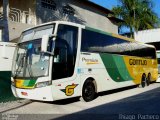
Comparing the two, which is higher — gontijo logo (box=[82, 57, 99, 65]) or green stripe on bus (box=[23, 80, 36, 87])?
gontijo logo (box=[82, 57, 99, 65])

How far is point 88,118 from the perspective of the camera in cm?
864

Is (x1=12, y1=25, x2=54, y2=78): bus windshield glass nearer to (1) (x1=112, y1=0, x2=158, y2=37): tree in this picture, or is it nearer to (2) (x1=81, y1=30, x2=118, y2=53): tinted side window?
(2) (x1=81, y1=30, x2=118, y2=53): tinted side window

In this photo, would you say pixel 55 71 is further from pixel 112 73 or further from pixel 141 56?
pixel 141 56

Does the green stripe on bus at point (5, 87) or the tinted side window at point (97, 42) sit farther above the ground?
the tinted side window at point (97, 42)

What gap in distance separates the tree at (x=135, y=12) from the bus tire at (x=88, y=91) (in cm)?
1889

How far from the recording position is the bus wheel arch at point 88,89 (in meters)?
11.7

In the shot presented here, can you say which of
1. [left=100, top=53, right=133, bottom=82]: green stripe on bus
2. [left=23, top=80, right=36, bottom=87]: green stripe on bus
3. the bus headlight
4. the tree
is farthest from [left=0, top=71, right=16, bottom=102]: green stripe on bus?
the tree

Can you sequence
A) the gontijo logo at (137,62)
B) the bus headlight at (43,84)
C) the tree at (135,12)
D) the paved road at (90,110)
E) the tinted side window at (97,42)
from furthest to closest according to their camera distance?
the tree at (135,12) → the gontijo logo at (137,62) → the tinted side window at (97,42) → the bus headlight at (43,84) → the paved road at (90,110)

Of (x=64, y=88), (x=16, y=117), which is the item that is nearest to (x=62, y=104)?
(x=64, y=88)

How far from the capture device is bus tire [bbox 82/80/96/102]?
11.7 m

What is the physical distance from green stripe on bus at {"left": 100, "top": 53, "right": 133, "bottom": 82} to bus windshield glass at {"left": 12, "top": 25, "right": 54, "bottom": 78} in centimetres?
336

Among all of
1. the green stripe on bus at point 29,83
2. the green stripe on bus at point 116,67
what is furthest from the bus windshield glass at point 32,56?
the green stripe on bus at point 116,67

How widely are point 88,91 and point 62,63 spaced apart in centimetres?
217

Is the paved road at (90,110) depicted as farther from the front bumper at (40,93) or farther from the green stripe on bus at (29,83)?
the green stripe on bus at (29,83)
